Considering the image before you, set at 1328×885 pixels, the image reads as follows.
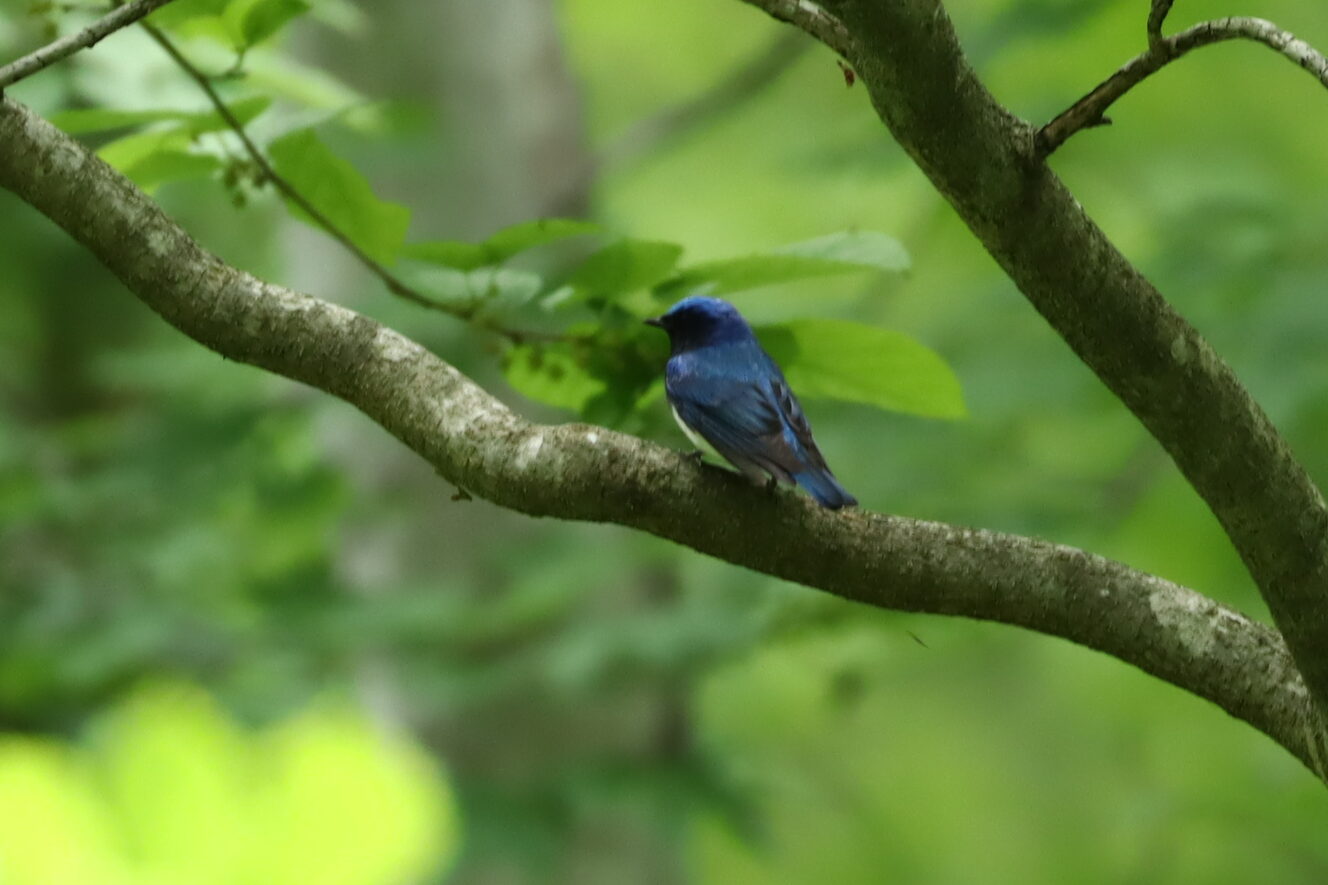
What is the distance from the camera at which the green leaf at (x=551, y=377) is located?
2057 mm

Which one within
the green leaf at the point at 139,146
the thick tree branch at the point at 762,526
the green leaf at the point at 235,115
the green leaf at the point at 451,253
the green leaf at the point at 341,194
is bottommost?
the thick tree branch at the point at 762,526

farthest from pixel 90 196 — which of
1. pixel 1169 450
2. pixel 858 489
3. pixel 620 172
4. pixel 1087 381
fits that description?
pixel 620 172

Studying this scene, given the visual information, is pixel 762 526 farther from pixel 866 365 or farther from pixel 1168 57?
pixel 1168 57

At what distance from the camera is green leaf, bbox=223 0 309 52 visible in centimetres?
182

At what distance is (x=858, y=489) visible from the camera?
4.21 meters

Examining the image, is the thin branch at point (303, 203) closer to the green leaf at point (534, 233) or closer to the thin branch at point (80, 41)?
the green leaf at point (534, 233)

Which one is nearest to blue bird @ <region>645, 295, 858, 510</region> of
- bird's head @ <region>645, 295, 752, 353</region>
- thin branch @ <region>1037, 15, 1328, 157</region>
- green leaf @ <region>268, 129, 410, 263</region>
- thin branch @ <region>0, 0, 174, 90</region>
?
bird's head @ <region>645, 295, 752, 353</region>

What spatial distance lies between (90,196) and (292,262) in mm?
4065

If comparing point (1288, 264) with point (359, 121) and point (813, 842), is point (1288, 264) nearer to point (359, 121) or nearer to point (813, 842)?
point (359, 121)

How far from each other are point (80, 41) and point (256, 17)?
35cm

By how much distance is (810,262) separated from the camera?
1.82 meters

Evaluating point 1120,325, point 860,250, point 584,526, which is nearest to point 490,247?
point 860,250

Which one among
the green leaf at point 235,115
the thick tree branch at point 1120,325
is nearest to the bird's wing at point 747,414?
the thick tree branch at point 1120,325

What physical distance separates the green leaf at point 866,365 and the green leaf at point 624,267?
0.17 m
